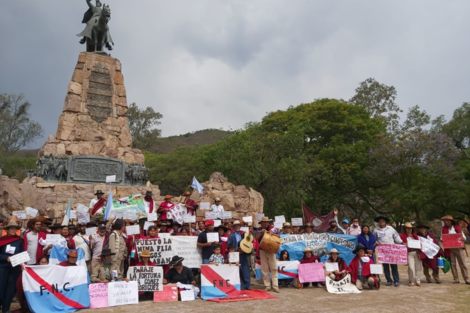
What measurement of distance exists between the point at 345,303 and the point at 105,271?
15.2 feet

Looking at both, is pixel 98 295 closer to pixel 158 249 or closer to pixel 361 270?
pixel 158 249

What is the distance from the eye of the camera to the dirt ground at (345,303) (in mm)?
7359

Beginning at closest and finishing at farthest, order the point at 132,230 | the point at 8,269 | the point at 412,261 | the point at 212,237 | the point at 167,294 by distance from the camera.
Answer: the point at 8,269, the point at 167,294, the point at 132,230, the point at 212,237, the point at 412,261

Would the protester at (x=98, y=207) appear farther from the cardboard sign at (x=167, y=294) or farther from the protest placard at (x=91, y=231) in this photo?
the cardboard sign at (x=167, y=294)

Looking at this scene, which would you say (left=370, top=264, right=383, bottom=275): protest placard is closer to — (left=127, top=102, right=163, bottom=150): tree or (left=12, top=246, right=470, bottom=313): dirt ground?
(left=12, top=246, right=470, bottom=313): dirt ground

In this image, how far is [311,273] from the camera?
982 centimetres

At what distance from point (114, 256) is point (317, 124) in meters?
22.1

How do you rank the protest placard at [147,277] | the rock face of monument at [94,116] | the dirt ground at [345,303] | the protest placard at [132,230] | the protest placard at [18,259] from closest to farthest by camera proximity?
the protest placard at [18,259] < the dirt ground at [345,303] < the protest placard at [147,277] < the protest placard at [132,230] < the rock face of monument at [94,116]

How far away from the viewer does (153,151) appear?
50.3m

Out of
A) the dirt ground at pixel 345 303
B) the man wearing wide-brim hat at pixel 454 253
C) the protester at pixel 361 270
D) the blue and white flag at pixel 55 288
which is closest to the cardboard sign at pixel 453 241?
the man wearing wide-brim hat at pixel 454 253

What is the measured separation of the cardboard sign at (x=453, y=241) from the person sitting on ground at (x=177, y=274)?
647cm

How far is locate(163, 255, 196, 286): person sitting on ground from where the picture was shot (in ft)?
28.4

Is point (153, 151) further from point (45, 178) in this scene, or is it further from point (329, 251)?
point (329, 251)

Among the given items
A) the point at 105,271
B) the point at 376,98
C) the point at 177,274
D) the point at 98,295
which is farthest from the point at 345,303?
the point at 376,98
